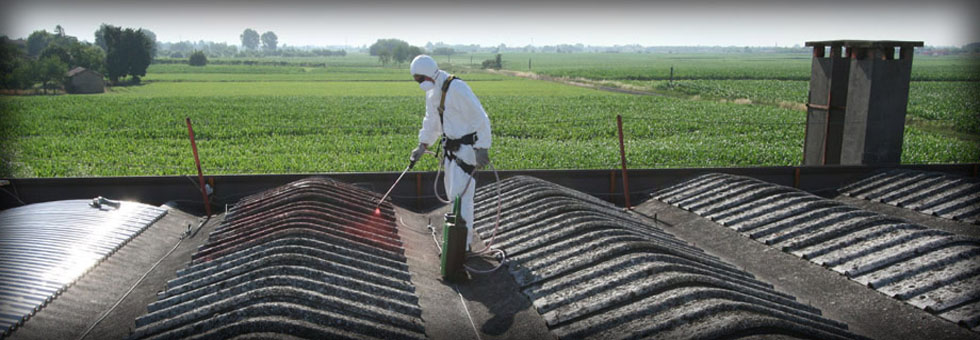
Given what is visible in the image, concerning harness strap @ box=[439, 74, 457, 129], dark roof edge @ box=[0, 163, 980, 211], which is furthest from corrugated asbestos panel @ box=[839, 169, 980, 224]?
harness strap @ box=[439, 74, 457, 129]

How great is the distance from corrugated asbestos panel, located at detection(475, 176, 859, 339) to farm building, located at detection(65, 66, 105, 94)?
4924 cm

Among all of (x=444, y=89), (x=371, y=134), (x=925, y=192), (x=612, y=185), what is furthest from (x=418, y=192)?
(x=371, y=134)

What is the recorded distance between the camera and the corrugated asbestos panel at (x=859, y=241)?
611 cm

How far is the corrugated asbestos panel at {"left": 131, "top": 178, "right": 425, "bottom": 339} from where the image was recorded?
4.71m

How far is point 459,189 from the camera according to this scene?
735 centimetres

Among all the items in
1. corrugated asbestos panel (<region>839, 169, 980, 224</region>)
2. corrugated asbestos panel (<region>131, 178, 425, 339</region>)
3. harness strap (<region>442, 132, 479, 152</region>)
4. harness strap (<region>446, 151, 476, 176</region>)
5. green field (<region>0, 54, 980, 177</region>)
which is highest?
harness strap (<region>442, 132, 479, 152</region>)

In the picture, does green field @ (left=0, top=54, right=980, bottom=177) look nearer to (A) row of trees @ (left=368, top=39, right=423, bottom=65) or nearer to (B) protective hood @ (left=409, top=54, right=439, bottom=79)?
(B) protective hood @ (left=409, top=54, right=439, bottom=79)

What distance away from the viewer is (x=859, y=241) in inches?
295

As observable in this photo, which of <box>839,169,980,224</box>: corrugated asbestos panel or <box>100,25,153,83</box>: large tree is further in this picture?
<box>100,25,153,83</box>: large tree

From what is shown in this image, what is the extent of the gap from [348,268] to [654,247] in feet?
9.24

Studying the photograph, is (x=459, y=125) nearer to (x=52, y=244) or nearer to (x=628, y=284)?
(x=628, y=284)

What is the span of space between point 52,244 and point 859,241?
26.1ft

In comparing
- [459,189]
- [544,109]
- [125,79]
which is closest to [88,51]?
[125,79]

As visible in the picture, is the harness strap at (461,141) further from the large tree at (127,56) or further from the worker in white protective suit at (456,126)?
the large tree at (127,56)
